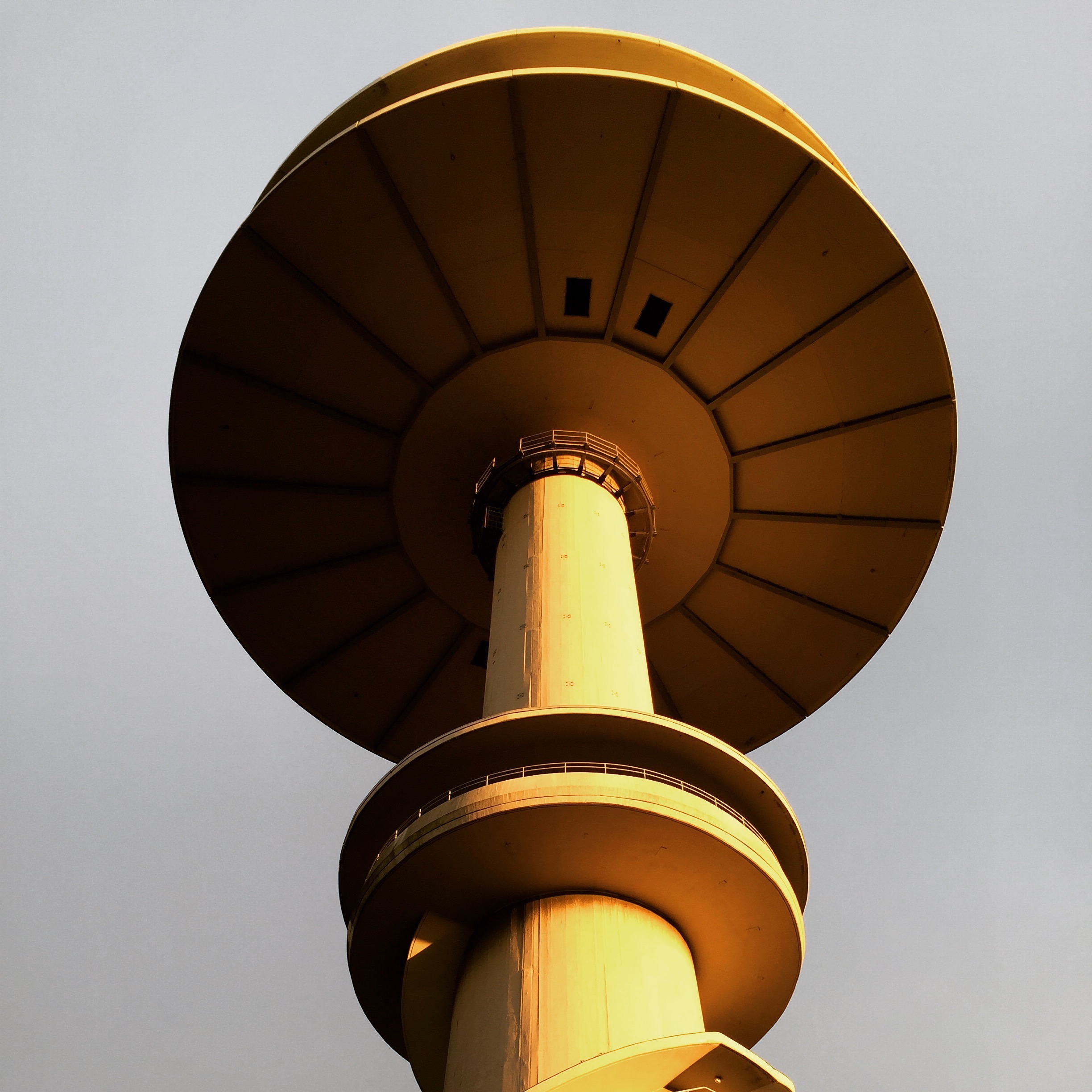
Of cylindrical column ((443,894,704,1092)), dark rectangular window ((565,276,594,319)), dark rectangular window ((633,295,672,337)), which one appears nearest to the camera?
cylindrical column ((443,894,704,1092))

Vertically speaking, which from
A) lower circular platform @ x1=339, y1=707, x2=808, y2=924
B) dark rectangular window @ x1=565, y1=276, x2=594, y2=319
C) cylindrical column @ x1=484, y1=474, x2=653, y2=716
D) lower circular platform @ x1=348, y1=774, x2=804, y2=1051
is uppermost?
dark rectangular window @ x1=565, y1=276, x2=594, y2=319

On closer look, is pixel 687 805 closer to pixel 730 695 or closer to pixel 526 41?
pixel 730 695

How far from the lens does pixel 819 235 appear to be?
49.1ft

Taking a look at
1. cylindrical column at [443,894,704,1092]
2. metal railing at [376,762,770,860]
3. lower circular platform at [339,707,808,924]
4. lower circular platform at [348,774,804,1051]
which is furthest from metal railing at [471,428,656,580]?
cylindrical column at [443,894,704,1092]

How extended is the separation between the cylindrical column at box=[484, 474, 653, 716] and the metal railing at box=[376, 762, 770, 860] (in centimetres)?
63

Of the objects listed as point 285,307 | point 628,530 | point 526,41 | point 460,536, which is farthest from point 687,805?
point 526,41

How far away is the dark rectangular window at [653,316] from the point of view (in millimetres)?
15734

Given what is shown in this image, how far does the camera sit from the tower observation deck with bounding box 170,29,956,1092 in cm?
1069

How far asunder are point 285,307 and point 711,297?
Result: 18.5 ft

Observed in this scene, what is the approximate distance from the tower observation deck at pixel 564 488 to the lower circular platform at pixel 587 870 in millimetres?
32

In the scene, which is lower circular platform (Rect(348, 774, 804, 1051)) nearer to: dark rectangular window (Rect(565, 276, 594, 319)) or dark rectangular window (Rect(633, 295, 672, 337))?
dark rectangular window (Rect(633, 295, 672, 337))

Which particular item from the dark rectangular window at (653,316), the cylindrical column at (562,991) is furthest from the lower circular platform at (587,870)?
the dark rectangular window at (653,316)

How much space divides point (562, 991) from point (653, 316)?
932 cm

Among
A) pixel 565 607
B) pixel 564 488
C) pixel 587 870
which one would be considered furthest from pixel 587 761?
pixel 564 488
